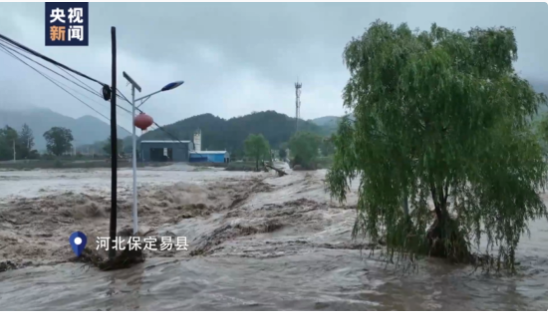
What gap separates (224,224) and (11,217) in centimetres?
636

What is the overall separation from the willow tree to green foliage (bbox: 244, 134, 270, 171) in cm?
571

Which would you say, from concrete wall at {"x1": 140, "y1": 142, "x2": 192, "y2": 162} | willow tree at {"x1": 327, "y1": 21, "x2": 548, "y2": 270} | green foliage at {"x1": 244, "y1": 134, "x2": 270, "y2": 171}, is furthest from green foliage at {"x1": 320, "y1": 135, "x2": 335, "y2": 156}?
green foliage at {"x1": 244, "y1": 134, "x2": 270, "y2": 171}

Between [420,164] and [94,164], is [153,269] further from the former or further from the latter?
[94,164]

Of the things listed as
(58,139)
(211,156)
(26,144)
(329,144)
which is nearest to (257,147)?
(211,156)

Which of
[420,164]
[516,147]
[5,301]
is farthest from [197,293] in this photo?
[516,147]

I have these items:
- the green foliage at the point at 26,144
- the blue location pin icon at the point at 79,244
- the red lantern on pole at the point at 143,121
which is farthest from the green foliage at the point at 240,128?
the red lantern on pole at the point at 143,121

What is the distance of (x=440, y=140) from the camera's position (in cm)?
537

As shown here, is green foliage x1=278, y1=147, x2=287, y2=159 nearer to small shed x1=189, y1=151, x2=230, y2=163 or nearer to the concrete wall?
small shed x1=189, y1=151, x2=230, y2=163

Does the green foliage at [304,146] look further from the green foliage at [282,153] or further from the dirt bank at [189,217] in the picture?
the dirt bank at [189,217]

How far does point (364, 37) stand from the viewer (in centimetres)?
607

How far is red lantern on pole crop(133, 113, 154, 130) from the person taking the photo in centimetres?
646

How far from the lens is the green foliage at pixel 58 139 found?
36.7ft

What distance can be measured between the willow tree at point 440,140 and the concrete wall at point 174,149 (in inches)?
165

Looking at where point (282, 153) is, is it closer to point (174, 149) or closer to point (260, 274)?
point (174, 149)
